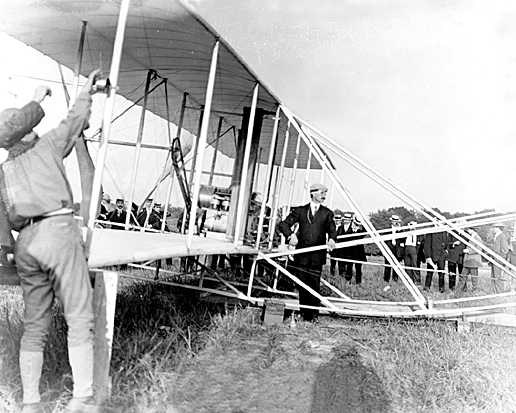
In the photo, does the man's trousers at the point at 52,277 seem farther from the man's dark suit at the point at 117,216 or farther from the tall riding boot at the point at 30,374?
the man's dark suit at the point at 117,216

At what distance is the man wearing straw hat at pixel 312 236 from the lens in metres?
7.34

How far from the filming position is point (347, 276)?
13547 mm

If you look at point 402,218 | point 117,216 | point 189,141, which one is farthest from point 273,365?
point 402,218

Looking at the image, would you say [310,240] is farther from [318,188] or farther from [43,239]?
[43,239]

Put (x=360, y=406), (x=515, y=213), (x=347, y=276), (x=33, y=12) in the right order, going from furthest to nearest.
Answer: (x=347, y=276), (x=515, y=213), (x=33, y=12), (x=360, y=406)

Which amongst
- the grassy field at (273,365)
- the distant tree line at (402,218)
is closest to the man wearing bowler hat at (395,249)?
the distant tree line at (402,218)

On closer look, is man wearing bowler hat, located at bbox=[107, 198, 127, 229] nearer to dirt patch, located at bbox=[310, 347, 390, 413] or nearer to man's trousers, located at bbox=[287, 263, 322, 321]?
man's trousers, located at bbox=[287, 263, 322, 321]

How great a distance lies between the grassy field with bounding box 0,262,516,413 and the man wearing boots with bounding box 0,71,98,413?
1.06ft

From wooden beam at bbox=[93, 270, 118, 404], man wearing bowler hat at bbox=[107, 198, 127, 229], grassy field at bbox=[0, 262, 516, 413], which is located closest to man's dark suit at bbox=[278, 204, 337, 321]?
grassy field at bbox=[0, 262, 516, 413]

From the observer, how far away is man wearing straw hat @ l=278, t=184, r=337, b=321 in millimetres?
7340

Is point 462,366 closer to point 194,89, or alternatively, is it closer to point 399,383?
point 399,383

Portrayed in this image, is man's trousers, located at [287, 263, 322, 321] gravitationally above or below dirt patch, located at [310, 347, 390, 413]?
above

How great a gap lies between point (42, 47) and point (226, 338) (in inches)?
169

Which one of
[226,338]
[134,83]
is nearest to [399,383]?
[226,338]
